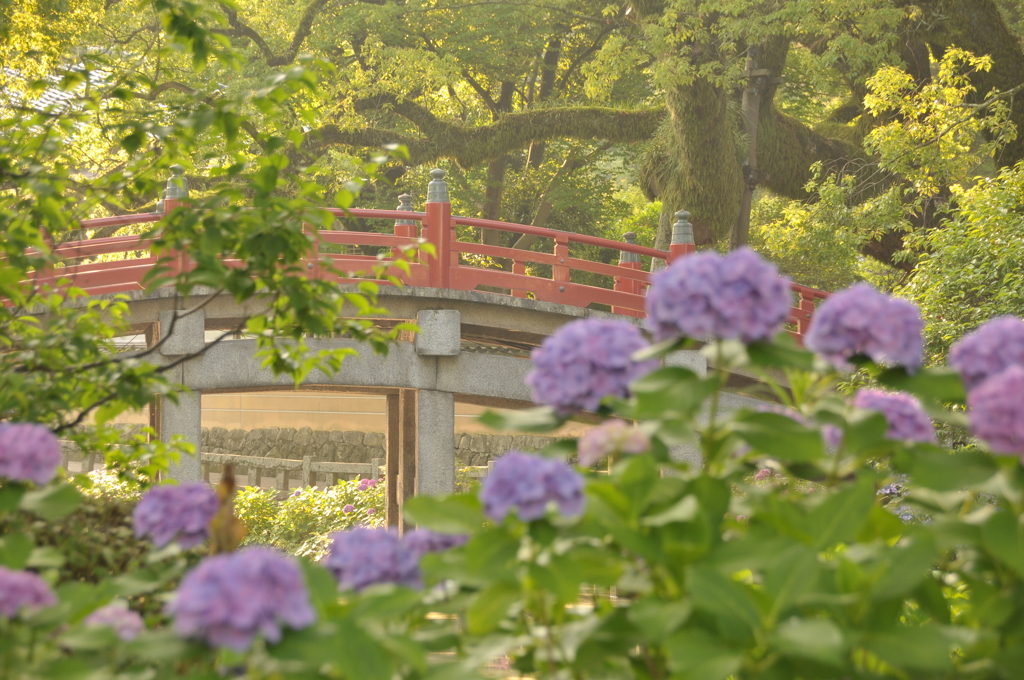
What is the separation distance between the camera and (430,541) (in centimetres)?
161

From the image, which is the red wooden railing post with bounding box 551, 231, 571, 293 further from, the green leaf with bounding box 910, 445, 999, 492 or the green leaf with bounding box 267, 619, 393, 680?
the green leaf with bounding box 267, 619, 393, 680

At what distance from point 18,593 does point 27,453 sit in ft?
1.07

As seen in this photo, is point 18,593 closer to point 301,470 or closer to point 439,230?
point 439,230

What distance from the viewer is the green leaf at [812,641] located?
1.17m

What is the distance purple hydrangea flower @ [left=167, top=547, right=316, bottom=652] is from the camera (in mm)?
1143

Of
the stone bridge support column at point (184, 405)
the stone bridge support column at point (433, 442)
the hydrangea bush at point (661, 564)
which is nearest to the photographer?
the hydrangea bush at point (661, 564)

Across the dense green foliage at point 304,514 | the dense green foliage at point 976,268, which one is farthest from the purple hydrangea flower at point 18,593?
the dense green foliage at point 304,514

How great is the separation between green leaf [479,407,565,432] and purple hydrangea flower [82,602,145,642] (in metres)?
0.64

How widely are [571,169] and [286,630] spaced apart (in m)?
18.8

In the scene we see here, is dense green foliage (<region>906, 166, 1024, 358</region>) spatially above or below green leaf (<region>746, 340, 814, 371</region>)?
above

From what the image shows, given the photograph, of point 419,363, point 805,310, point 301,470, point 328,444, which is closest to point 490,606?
point 419,363

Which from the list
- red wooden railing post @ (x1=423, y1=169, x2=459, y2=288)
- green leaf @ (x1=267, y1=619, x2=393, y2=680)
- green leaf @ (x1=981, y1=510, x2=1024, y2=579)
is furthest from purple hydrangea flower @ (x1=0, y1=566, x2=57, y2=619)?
red wooden railing post @ (x1=423, y1=169, x2=459, y2=288)

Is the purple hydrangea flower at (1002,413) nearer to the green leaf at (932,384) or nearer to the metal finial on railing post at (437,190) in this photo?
the green leaf at (932,384)

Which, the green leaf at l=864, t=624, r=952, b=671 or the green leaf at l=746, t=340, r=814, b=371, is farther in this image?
the green leaf at l=746, t=340, r=814, b=371
